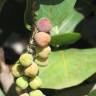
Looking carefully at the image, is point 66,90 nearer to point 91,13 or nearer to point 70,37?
point 70,37

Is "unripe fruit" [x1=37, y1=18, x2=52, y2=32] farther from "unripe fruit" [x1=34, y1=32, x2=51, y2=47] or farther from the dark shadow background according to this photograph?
the dark shadow background

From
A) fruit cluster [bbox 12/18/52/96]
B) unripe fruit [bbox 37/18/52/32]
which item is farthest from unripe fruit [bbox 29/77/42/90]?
unripe fruit [bbox 37/18/52/32]

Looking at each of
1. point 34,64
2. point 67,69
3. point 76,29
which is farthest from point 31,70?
point 76,29

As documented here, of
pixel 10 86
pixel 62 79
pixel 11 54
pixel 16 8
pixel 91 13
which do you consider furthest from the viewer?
pixel 16 8

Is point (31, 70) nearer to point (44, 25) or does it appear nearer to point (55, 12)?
point (44, 25)

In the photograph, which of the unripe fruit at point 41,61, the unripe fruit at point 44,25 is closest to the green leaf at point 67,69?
the unripe fruit at point 41,61

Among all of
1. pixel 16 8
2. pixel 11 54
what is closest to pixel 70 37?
pixel 11 54
